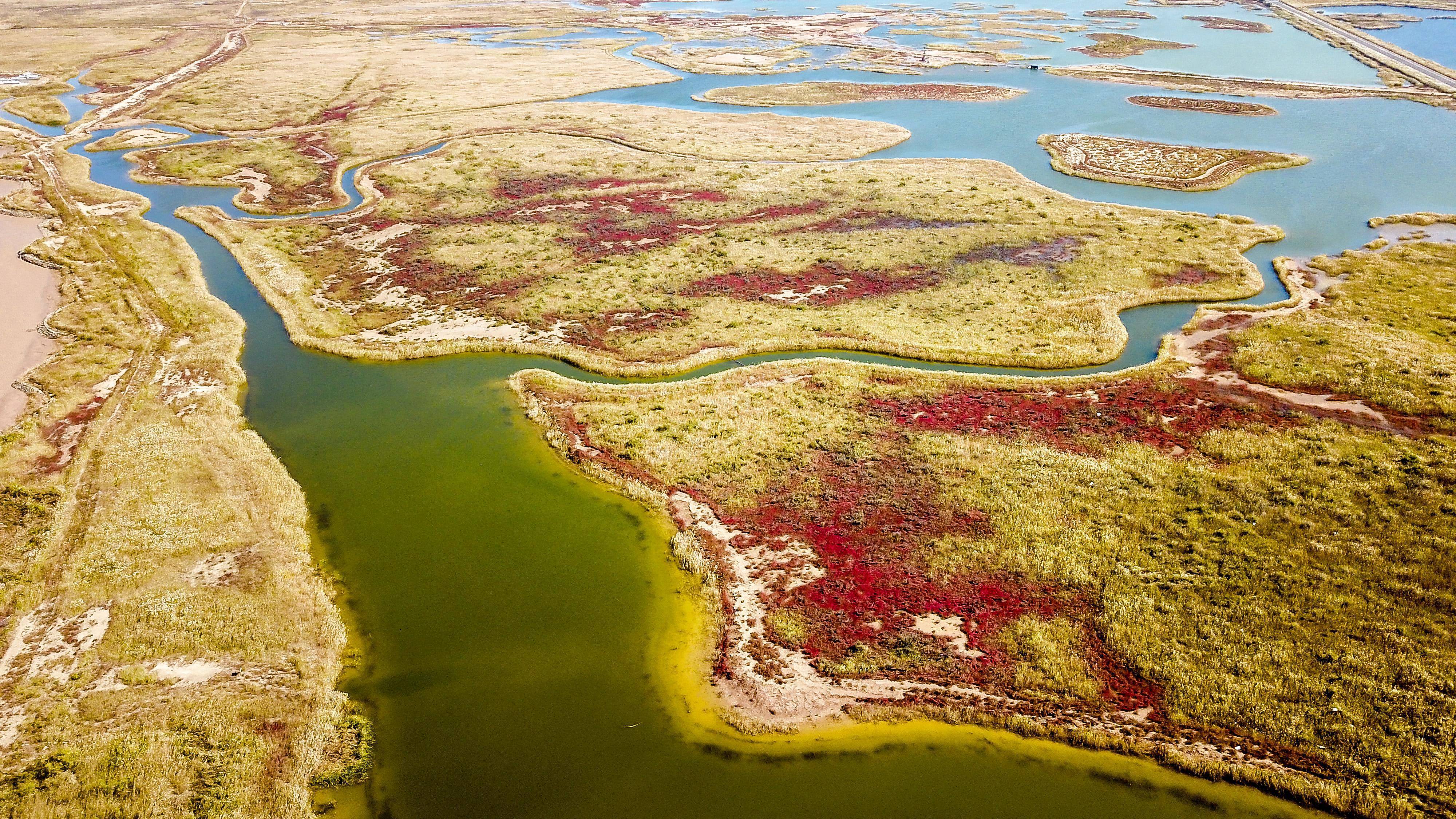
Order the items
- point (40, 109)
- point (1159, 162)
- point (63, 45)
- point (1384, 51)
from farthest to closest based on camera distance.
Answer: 1. point (63, 45)
2. point (1384, 51)
3. point (40, 109)
4. point (1159, 162)

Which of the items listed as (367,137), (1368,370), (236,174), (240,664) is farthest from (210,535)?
(367,137)

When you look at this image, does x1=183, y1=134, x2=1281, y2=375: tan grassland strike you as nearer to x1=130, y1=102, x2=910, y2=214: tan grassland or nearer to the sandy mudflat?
x1=130, y1=102, x2=910, y2=214: tan grassland

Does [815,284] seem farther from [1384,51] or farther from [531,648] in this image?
[1384,51]

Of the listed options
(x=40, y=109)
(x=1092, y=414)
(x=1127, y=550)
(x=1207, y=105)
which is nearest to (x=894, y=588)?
(x=1127, y=550)

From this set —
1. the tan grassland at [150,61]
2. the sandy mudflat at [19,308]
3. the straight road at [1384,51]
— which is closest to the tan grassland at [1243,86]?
the straight road at [1384,51]

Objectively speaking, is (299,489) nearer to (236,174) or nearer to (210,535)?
(210,535)

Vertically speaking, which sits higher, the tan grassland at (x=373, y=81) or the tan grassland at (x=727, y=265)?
the tan grassland at (x=373, y=81)

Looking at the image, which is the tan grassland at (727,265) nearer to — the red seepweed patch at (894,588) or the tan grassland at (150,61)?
the red seepweed patch at (894,588)
